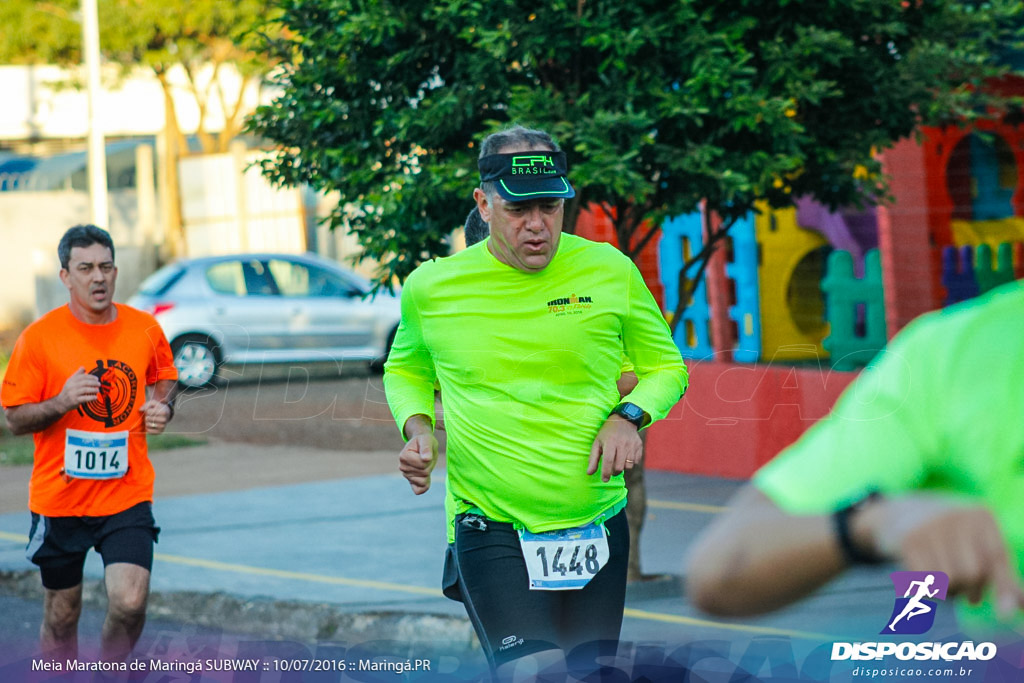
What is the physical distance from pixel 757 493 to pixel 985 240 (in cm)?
939

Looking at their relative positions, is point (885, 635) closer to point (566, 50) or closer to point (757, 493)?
point (757, 493)

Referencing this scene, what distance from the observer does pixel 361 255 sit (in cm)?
734

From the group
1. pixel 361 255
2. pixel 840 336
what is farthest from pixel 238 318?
pixel 361 255

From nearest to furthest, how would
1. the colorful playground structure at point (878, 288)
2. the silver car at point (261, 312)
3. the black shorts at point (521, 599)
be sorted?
the black shorts at point (521, 599)
the colorful playground structure at point (878, 288)
the silver car at point (261, 312)

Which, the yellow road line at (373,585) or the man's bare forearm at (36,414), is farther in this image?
the yellow road line at (373,585)

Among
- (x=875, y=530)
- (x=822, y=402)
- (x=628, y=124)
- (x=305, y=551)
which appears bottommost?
(x=305, y=551)

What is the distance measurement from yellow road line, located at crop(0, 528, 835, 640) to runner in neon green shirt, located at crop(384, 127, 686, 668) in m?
2.03

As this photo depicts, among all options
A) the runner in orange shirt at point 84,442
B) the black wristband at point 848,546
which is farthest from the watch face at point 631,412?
the black wristband at point 848,546

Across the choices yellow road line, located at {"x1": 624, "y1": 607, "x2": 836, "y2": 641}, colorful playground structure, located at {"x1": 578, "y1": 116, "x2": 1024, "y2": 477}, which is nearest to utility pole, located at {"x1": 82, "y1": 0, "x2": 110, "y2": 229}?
colorful playground structure, located at {"x1": 578, "y1": 116, "x2": 1024, "y2": 477}

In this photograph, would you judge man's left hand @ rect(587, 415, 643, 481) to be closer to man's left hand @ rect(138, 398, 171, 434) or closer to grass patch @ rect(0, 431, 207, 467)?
man's left hand @ rect(138, 398, 171, 434)

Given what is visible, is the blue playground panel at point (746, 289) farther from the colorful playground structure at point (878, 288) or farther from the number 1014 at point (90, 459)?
the number 1014 at point (90, 459)

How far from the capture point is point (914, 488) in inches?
66.1

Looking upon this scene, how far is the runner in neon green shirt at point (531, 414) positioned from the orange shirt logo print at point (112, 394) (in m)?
1.86

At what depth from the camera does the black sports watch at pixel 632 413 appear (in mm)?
4055
